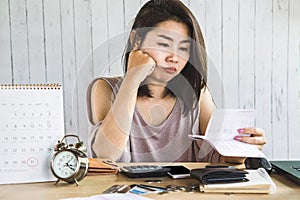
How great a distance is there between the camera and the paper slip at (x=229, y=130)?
4.29 ft

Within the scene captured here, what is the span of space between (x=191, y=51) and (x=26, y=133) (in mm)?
799

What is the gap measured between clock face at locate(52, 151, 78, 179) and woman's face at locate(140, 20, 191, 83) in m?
0.61

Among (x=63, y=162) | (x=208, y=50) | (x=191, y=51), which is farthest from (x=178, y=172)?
(x=208, y=50)

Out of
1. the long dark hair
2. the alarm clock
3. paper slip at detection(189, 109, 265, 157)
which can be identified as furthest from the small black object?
the alarm clock

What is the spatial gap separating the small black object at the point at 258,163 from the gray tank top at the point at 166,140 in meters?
0.27

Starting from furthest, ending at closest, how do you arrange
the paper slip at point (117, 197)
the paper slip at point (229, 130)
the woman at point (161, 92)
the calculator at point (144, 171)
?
the woman at point (161, 92) → the paper slip at point (229, 130) → the calculator at point (144, 171) → the paper slip at point (117, 197)

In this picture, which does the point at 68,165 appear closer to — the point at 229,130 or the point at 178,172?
the point at 178,172

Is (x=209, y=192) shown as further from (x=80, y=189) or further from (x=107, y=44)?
(x=107, y=44)

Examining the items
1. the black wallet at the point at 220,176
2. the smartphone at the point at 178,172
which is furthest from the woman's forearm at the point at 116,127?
the black wallet at the point at 220,176

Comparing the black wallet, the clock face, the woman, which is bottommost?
the black wallet

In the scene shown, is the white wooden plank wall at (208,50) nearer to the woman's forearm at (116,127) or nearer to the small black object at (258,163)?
the woman's forearm at (116,127)

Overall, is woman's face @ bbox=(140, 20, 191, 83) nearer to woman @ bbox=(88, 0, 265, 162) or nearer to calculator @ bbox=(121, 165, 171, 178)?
woman @ bbox=(88, 0, 265, 162)

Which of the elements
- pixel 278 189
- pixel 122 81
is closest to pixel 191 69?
pixel 122 81

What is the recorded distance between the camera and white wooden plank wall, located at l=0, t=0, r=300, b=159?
2275 mm
